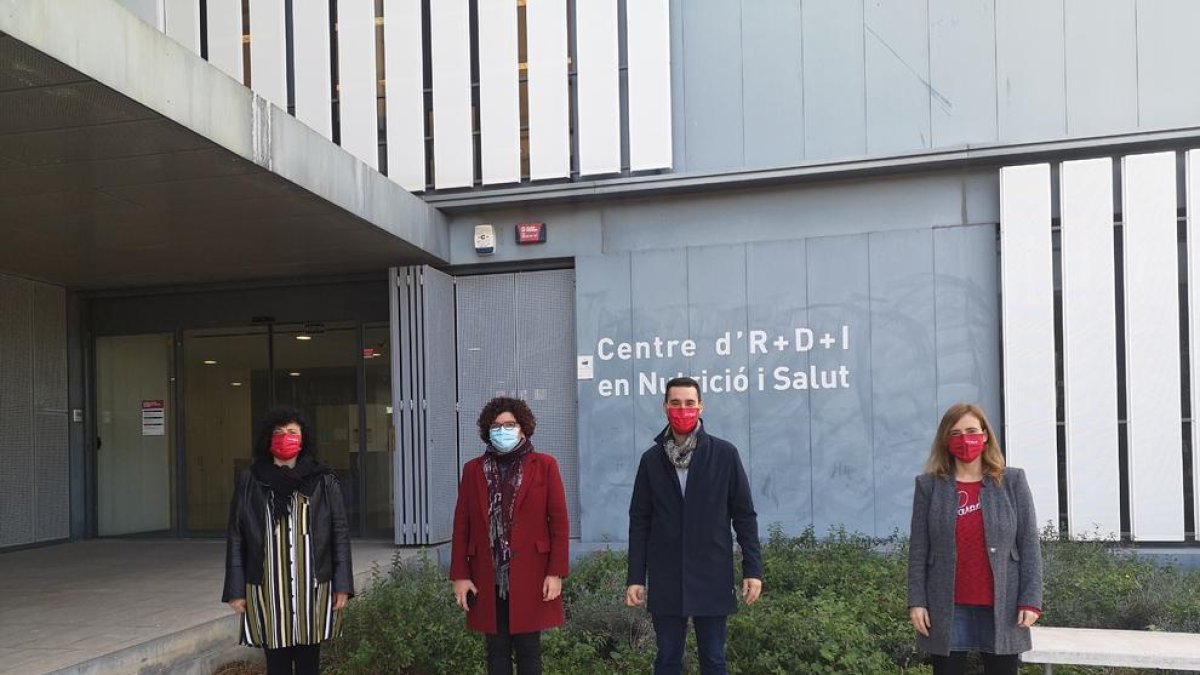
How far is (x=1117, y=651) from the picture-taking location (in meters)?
4.45

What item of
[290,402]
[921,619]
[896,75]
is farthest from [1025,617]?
[290,402]

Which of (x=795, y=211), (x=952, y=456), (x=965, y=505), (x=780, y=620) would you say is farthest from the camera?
(x=795, y=211)

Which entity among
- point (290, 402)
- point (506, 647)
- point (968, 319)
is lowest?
point (506, 647)

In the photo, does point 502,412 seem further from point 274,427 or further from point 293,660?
point 293,660

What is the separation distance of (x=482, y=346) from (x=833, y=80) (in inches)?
174

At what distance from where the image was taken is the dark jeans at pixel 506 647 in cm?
436

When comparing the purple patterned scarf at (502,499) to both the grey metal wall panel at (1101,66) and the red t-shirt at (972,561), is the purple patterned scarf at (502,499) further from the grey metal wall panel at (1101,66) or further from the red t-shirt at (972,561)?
the grey metal wall panel at (1101,66)

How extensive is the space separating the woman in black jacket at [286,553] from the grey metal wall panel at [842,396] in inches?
216

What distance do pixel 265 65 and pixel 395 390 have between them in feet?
12.3

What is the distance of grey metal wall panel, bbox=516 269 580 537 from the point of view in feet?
31.6

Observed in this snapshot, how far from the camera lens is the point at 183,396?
37.6 feet

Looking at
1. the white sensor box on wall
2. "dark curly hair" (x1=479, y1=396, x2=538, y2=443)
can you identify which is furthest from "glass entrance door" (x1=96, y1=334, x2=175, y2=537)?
"dark curly hair" (x1=479, y1=396, x2=538, y2=443)

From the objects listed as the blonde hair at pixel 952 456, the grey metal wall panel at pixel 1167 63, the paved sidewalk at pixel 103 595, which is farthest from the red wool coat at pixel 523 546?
the grey metal wall panel at pixel 1167 63

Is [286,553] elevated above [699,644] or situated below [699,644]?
above
